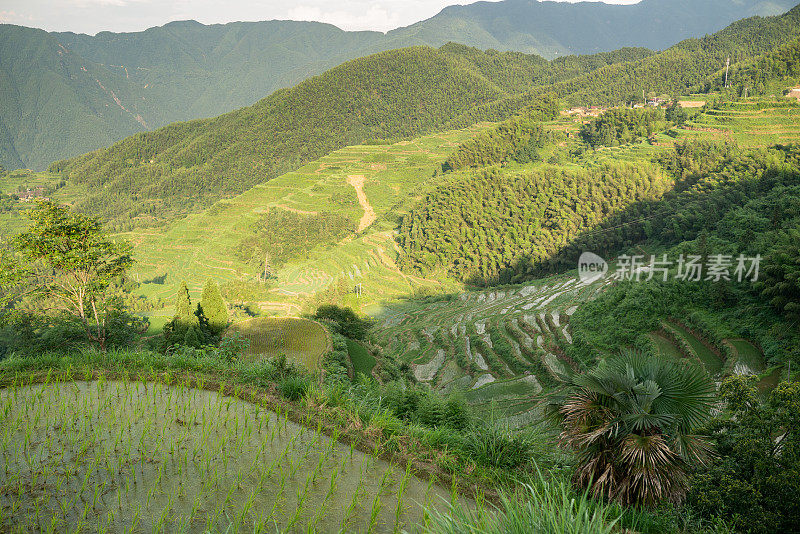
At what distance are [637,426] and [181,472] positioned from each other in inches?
170

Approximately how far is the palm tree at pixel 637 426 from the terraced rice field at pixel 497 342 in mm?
9391

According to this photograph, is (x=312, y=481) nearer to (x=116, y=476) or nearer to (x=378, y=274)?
(x=116, y=476)

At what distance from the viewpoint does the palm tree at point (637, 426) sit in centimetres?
434

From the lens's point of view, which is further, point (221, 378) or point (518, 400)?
point (518, 400)

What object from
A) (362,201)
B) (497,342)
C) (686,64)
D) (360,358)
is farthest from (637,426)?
(686,64)

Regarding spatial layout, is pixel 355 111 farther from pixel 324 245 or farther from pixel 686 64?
pixel 686 64

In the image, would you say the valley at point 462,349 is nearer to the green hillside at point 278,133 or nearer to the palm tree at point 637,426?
the palm tree at point 637,426

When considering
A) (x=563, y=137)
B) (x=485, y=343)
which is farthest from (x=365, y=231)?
(x=485, y=343)

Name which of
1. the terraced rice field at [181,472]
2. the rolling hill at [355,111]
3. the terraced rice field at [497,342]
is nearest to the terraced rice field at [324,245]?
the terraced rice field at [497,342]

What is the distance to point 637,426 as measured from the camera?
4457 millimetres

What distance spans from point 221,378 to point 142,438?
1646mm

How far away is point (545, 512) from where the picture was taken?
2662 mm

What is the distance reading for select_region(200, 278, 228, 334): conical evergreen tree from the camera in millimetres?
18877

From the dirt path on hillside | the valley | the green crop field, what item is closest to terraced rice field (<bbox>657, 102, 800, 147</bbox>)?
the valley
